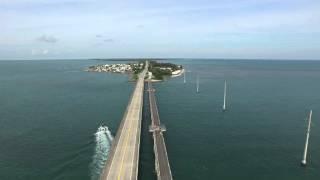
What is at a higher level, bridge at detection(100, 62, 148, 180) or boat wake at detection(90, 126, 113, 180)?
bridge at detection(100, 62, 148, 180)

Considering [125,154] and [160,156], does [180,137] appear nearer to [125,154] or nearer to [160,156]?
[160,156]

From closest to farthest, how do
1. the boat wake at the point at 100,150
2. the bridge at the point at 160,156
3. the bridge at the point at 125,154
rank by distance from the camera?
the bridge at the point at 125,154 < the bridge at the point at 160,156 < the boat wake at the point at 100,150

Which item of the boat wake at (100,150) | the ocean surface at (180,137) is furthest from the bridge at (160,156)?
the boat wake at (100,150)

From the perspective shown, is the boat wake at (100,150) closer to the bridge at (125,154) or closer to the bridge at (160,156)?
the bridge at (125,154)

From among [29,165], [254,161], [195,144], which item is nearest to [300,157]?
[254,161]

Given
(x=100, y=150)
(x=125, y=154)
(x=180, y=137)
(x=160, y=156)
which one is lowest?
(x=100, y=150)

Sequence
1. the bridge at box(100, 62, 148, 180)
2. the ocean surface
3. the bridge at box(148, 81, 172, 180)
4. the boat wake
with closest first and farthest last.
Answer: the bridge at box(100, 62, 148, 180) < the bridge at box(148, 81, 172, 180) < the boat wake < the ocean surface

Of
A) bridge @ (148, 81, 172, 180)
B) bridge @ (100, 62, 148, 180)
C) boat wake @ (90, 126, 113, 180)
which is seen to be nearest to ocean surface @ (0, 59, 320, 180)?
boat wake @ (90, 126, 113, 180)

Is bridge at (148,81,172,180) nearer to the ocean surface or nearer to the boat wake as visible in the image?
the ocean surface

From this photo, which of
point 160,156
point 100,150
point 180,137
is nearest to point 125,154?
point 160,156
